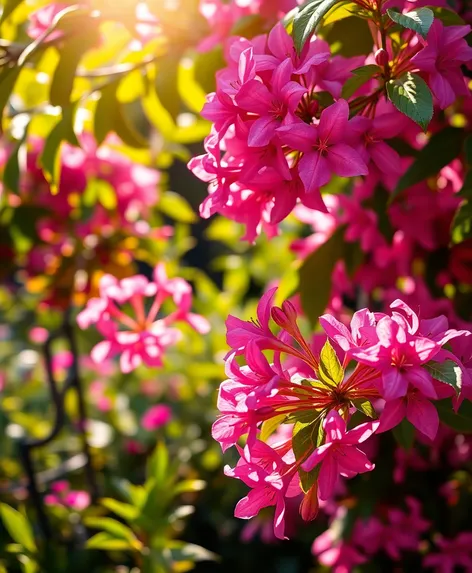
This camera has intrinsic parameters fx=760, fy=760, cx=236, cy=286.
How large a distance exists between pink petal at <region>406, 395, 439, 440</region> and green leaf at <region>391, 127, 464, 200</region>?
35 centimetres

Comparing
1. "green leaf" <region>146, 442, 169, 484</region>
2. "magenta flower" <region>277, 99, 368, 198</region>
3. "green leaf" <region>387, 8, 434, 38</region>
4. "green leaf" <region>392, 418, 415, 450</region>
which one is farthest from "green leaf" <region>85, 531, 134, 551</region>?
"green leaf" <region>387, 8, 434, 38</region>

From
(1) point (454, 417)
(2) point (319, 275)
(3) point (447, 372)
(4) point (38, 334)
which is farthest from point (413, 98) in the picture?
(4) point (38, 334)

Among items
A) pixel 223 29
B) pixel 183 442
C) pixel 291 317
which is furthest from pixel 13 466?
Result: pixel 291 317

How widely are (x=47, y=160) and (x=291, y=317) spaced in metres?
0.46

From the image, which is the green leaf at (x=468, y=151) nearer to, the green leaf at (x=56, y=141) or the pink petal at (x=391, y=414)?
the pink petal at (x=391, y=414)

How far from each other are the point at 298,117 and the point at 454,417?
0.35 m

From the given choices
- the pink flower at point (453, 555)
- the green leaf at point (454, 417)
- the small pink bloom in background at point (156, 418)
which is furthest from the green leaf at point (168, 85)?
the small pink bloom in background at point (156, 418)

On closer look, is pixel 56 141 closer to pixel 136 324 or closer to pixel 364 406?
pixel 136 324

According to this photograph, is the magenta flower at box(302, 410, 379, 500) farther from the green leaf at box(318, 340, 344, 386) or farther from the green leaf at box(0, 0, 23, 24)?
the green leaf at box(0, 0, 23, 24)

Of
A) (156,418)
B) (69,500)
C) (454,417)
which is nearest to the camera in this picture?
(454,417)

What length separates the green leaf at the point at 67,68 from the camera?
0.94m

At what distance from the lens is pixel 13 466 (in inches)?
72.8

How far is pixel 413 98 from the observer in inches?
23.4

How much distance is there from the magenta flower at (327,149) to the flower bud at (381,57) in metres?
0.07
